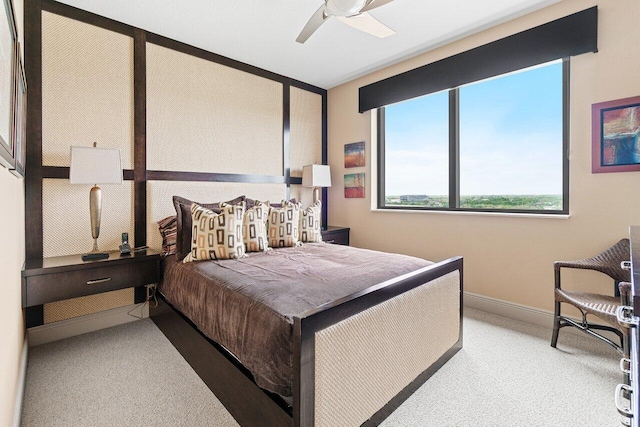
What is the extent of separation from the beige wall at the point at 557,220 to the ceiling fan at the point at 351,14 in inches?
52.9

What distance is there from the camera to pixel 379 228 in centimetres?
404

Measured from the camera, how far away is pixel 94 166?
242cm

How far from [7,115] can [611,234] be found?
12.6ft

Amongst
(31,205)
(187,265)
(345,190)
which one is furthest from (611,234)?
(31,205)

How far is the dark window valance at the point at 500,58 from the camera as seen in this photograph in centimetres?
246

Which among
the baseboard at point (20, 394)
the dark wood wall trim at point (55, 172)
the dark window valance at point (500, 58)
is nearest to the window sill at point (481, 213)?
the dark window valance at point (500, 58)

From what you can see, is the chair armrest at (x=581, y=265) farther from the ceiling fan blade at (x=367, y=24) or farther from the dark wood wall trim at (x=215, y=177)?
the dark wood wall trim at (x=215, y=177)

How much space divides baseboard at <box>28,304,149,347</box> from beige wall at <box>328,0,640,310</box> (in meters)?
2.92

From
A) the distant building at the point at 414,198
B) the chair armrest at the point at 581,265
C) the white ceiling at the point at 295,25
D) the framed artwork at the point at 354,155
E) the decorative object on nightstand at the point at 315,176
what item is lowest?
the chair armrest at the point at 581,265

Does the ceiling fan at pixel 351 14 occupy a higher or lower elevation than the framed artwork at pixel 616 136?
higher

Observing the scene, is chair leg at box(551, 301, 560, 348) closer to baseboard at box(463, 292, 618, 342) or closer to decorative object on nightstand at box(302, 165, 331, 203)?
baseboard at box(463, 292, 618, 342)

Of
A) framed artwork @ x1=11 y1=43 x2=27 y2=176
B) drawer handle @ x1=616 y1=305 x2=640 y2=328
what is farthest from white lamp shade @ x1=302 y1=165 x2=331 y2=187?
drawer handle @ x1=616 y1=305 x2=640 y2=328

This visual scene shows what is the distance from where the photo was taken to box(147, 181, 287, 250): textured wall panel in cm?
304

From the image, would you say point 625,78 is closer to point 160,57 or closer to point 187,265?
point 187,265
